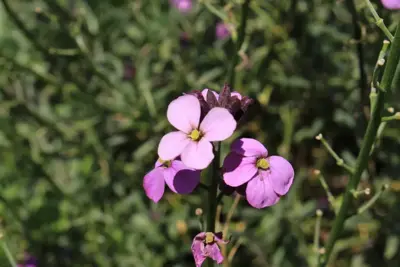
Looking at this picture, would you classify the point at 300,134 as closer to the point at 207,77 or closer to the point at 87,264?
Result: the point at 207,77

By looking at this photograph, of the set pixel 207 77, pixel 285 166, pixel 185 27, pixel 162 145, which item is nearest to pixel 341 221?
pixel 285 166

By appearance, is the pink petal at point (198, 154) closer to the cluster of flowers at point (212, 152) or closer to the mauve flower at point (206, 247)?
the cluster of flowers at point (212, 152)

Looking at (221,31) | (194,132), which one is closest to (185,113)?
(194,132)

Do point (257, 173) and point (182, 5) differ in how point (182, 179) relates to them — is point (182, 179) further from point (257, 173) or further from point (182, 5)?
point (182, 5)

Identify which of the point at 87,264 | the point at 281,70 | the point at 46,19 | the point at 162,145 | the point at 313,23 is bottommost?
the point at 87,264

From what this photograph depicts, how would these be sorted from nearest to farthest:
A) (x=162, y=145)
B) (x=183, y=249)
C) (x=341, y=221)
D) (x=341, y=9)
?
(x=162, y=145) < (x=341, y=221) < (x=341, y=9) < (x=183, y=249)

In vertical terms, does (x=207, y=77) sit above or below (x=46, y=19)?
below
